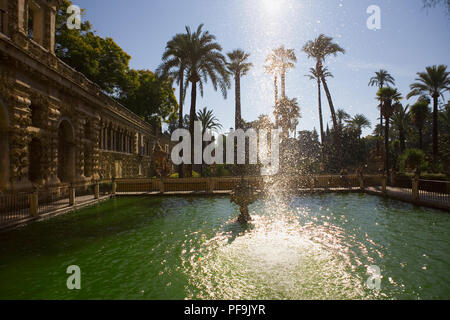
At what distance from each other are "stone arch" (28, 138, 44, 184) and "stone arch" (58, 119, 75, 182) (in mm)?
2971

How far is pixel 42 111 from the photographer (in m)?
13.4

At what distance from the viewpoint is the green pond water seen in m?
4.33

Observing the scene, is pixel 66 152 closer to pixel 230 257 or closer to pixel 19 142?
pixel 19 142

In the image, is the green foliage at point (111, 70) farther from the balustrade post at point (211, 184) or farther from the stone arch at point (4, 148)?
the stone arch at point (4, 148)

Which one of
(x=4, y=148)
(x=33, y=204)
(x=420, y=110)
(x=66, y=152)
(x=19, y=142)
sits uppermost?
(x=420, y=110)

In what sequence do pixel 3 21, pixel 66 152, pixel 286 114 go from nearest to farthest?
1. pixel 3 21
2. pixel 66 152
3. pixel 286 114

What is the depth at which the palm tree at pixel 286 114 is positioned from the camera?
1987 inches

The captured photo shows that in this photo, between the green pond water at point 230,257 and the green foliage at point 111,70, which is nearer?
the green pond water at point 230,257

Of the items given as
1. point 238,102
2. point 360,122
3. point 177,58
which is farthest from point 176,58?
point 360,122

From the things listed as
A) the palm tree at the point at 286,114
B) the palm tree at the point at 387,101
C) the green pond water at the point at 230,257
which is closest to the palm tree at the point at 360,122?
the palm tree at the point at 286,114

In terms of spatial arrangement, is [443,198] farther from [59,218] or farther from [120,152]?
[120,152]

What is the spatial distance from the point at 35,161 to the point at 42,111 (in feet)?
9.48
